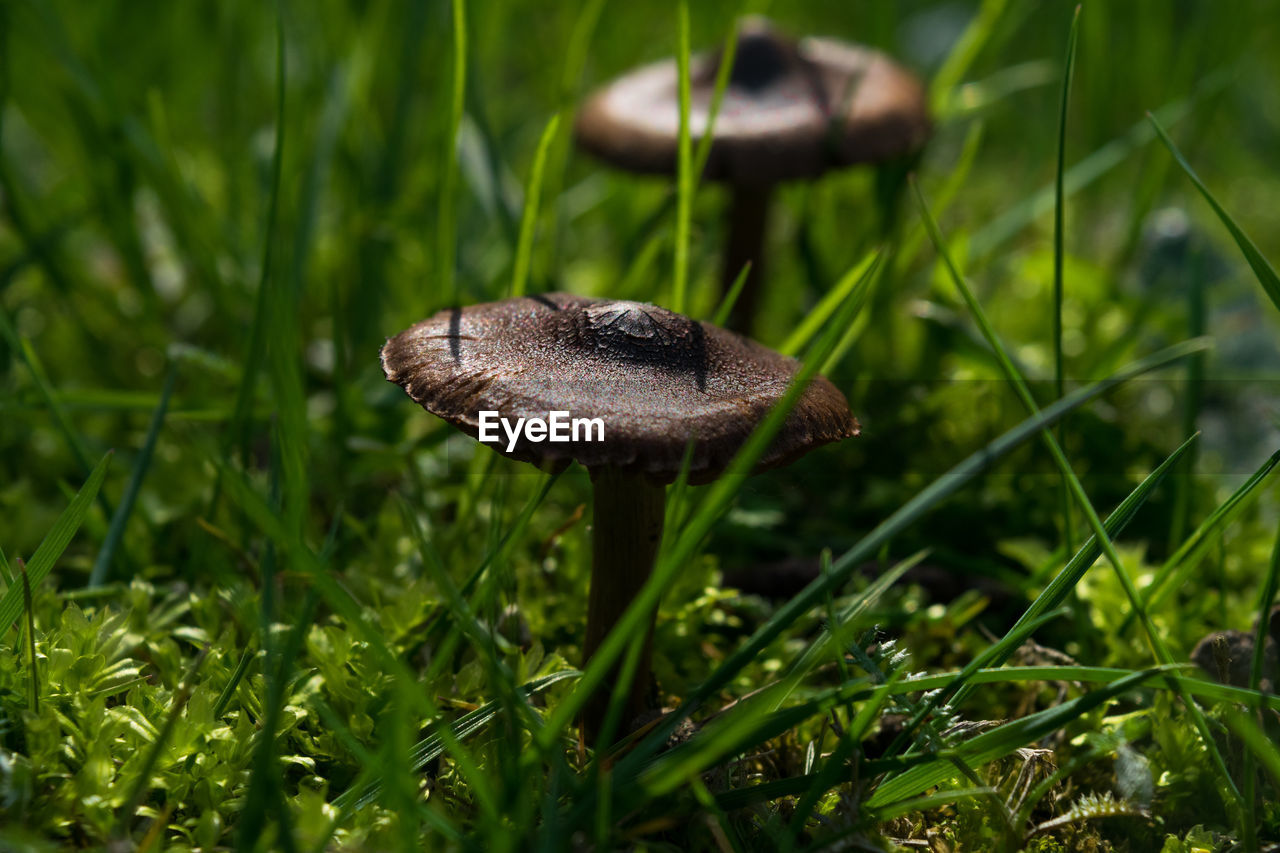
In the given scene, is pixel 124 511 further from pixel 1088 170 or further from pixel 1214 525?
pixel 1088 170

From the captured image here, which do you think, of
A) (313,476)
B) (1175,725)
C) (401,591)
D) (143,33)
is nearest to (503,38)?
(143,33)

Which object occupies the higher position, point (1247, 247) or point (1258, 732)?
point (1247, 247)

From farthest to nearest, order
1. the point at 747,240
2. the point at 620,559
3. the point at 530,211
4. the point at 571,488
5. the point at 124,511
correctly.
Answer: the point at 747,240, the point at 571,488, the point at 530,211, the point at 124,511, the point at 620,559

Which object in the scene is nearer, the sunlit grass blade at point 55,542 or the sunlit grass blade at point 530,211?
the sunlit grass blade at point 55,542

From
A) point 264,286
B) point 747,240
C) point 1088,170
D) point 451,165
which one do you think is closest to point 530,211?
point 451,165

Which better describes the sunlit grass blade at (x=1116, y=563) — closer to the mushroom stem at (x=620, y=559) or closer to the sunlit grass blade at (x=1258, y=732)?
the sunlit grass blade at (x=1258, y=732)

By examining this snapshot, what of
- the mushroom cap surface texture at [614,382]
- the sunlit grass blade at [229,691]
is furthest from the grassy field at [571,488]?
the mushroom cap surface texture at [614,382]
